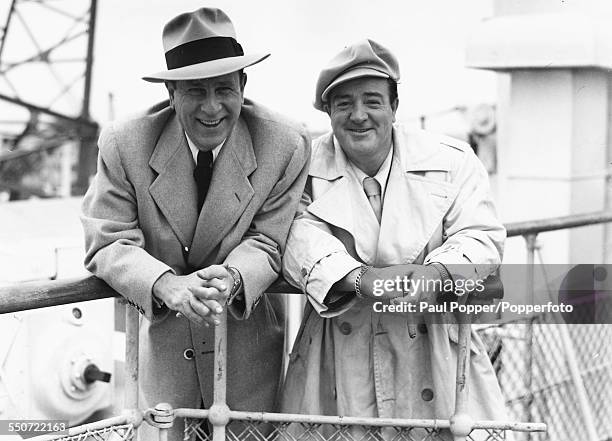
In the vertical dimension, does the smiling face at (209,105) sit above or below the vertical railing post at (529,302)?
above

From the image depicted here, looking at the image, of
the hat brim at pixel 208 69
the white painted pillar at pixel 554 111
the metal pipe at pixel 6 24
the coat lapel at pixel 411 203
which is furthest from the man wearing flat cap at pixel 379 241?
the metal pipe at pixel 6 24

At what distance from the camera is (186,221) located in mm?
2477

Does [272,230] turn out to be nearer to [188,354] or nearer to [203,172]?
[203,172]

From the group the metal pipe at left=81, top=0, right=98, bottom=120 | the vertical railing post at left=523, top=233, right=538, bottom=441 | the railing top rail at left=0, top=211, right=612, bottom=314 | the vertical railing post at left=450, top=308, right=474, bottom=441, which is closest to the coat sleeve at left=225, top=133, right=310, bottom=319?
the railing top rail at left=0, top=211, right=612, bottom=314

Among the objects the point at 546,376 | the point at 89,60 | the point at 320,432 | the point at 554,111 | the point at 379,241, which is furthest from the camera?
the point at 89,60

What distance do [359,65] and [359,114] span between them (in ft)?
0.45

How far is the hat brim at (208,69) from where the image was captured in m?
2.30

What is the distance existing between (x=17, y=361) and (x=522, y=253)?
11.1 ft

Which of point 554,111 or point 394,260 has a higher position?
point 554,111

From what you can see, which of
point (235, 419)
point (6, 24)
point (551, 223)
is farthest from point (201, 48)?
point (6, 24)

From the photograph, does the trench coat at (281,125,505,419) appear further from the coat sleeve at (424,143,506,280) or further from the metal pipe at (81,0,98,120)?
the metal pipe at (81,0,98,120)

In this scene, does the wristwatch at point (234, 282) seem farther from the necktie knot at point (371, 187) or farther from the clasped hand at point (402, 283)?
the necktie knot at point (371, 187)

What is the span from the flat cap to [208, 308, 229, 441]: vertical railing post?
73cm

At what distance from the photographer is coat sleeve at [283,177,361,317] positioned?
2320mm
